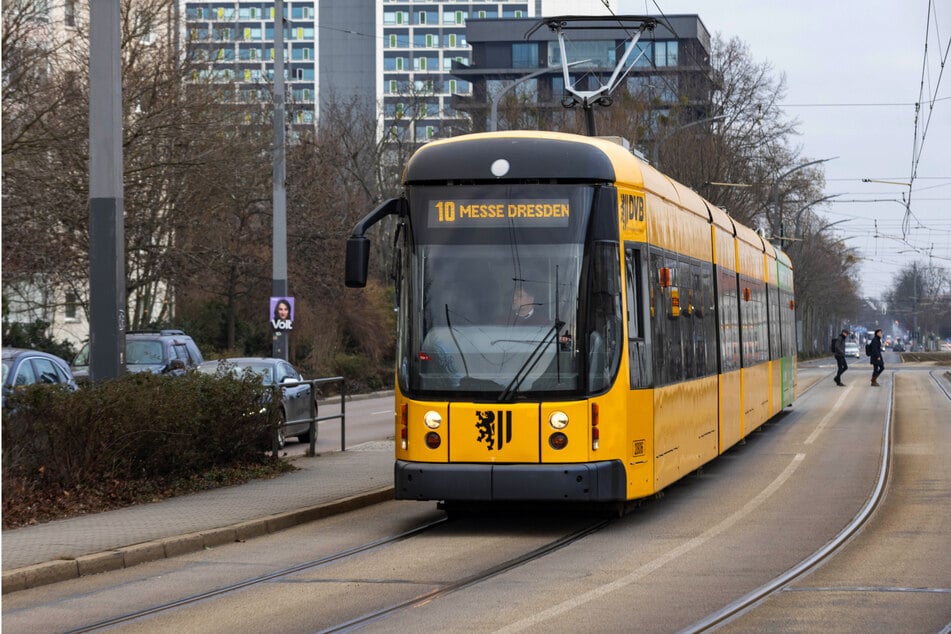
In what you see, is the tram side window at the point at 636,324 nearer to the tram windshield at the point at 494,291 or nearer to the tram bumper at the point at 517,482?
the tram windshield at the point at 494,291

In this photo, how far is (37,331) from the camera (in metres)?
38.3

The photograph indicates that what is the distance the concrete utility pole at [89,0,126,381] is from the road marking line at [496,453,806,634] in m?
6.49

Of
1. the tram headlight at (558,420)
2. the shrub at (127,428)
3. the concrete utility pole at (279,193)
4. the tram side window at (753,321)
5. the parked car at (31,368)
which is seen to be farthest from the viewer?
the concrete utility pole at (279,193)

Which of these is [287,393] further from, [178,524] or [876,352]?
[876,352]

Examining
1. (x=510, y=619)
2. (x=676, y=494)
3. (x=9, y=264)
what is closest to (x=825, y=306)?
(x=9, y=264)

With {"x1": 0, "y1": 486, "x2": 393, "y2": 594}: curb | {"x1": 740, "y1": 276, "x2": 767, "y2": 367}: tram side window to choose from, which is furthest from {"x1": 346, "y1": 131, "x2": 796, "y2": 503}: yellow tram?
{"x1": 740, "y1": 276, "x2": 767, "y2": 367}: tram side window

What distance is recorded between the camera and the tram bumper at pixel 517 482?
1201 centimetres

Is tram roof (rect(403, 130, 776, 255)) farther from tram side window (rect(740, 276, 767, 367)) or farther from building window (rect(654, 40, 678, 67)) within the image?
building window (rect(654, 40, 678, 67))

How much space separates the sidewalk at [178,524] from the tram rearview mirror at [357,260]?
2.32m

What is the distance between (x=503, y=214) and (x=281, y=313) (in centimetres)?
1696

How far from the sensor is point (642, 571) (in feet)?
33.6

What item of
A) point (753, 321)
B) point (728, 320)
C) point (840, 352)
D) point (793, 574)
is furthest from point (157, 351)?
point (840, 352)

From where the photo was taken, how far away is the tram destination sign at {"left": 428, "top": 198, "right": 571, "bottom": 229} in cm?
1258

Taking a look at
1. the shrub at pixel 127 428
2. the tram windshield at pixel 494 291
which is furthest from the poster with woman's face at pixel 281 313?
the tram windshield at pixel 494 291
